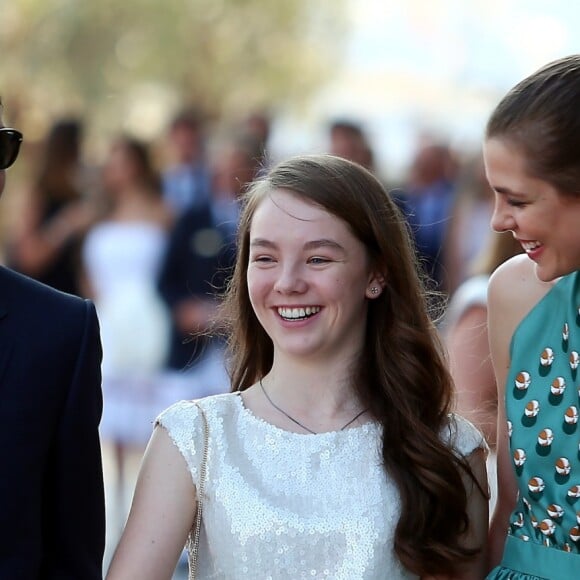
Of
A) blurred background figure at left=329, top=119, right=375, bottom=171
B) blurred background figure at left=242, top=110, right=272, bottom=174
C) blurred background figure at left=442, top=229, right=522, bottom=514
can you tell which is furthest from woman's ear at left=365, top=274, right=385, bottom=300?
blurred background figure at left=242, top=110, right=272, bottom=174

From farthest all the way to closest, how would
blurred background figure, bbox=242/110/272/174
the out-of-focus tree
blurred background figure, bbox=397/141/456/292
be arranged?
the out-of-focus tree → blurred background figure, bbox=242/110/272/174 → blurred background figure, bbox=397/141/456/292

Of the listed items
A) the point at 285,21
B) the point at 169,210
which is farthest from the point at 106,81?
the point at 169,210

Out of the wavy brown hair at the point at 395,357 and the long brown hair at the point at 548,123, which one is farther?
the wavy brown hair at the point at 395,357

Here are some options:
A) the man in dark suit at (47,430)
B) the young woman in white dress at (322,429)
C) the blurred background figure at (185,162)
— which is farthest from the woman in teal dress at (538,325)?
the blurred background figure at (185,162)

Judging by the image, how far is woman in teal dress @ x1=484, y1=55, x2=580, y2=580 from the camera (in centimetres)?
300

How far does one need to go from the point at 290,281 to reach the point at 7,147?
0.73 m

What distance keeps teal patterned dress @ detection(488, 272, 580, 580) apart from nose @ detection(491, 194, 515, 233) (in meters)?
0.32

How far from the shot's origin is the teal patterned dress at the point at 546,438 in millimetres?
3102

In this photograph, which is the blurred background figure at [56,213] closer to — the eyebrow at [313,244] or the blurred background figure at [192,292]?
the blurred background figure at [192,292]

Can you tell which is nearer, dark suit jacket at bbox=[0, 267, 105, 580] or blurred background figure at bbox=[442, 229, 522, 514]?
dark suit jacket at bbox=[0, 267, 105, 580]

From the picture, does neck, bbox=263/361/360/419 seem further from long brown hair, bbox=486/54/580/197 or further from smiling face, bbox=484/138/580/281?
long brown hair, bbox=486/54/580/197

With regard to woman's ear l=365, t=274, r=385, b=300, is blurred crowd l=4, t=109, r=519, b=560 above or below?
below

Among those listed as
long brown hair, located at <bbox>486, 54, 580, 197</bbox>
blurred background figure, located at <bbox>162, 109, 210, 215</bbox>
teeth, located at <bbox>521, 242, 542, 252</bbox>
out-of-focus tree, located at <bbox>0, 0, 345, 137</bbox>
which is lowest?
out-of-focus tree, located at <bbox>0, 0, 345, 137</bbox>

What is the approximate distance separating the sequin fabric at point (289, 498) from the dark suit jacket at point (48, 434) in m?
0.29
